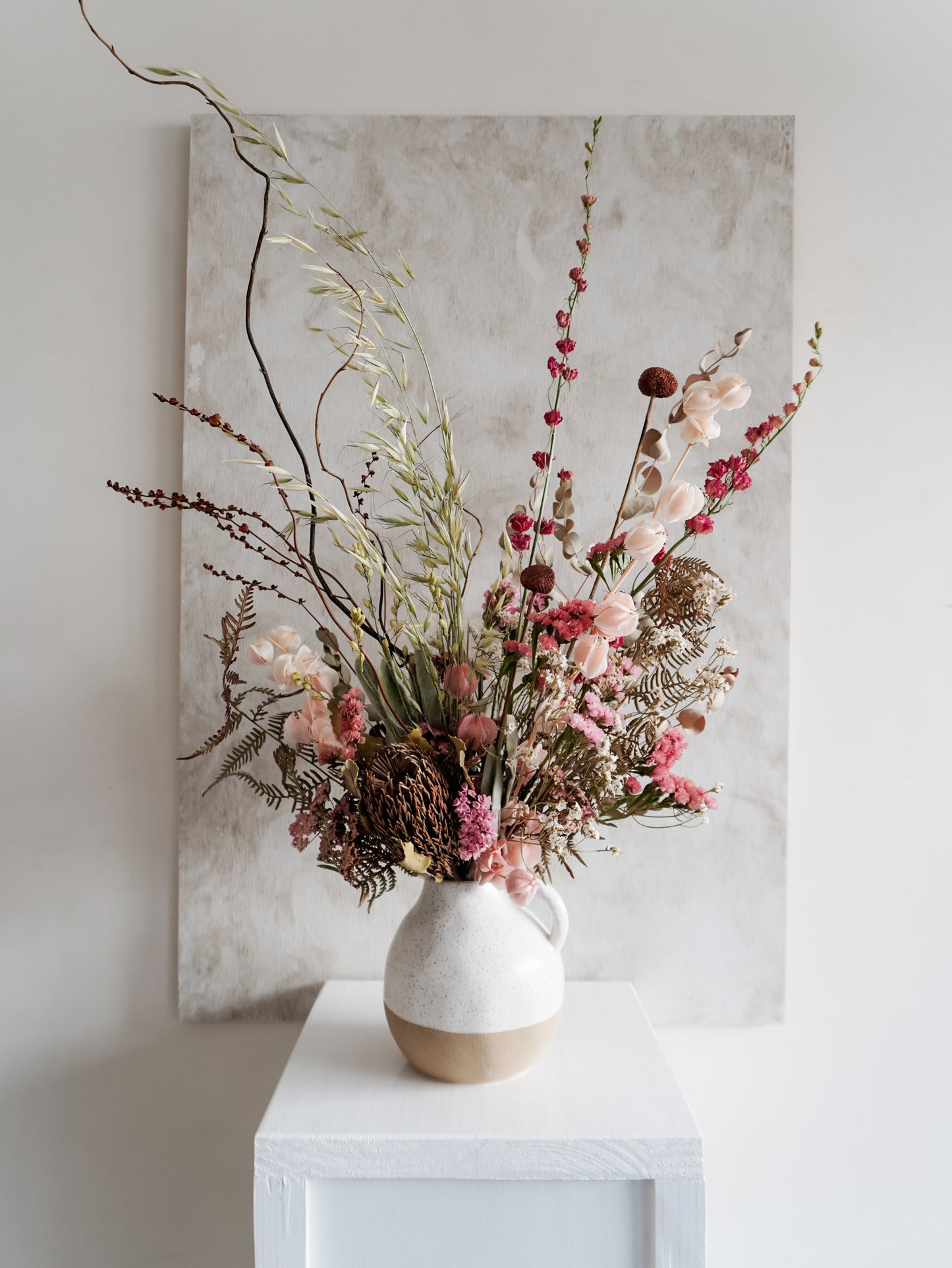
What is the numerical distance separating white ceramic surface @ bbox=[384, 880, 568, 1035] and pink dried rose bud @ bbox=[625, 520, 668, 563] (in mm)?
341

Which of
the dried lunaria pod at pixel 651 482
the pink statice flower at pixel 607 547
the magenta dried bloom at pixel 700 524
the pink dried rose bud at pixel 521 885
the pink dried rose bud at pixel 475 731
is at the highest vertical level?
the dried lunaria pod at pixel 651 482

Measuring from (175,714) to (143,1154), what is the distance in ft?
1.79

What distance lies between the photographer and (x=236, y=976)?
1072 millimetres

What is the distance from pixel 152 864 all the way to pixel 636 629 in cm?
68

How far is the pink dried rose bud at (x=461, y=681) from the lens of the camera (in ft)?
2.66

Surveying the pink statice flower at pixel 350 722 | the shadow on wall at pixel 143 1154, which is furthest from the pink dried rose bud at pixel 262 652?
the shadow on wall at pixel 143 1154

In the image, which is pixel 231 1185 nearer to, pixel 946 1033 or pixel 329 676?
pixel 329 676

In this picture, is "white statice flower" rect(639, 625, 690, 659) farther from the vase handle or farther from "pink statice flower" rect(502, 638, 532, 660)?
the vase handle

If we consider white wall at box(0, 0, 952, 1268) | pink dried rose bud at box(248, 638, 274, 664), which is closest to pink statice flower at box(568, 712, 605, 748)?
pink dried rose bud at box(248, 638, 274, 664)

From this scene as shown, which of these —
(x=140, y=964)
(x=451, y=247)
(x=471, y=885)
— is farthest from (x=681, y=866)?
(x=451, y=247)

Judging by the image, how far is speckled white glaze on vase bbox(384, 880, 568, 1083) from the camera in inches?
32.0

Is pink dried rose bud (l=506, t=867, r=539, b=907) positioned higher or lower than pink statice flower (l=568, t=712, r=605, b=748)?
lower

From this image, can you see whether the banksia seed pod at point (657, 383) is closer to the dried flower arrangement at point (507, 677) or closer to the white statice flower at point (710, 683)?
the dried flower arrangement at point (507, 677)

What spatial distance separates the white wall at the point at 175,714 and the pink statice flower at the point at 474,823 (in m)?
0.48
